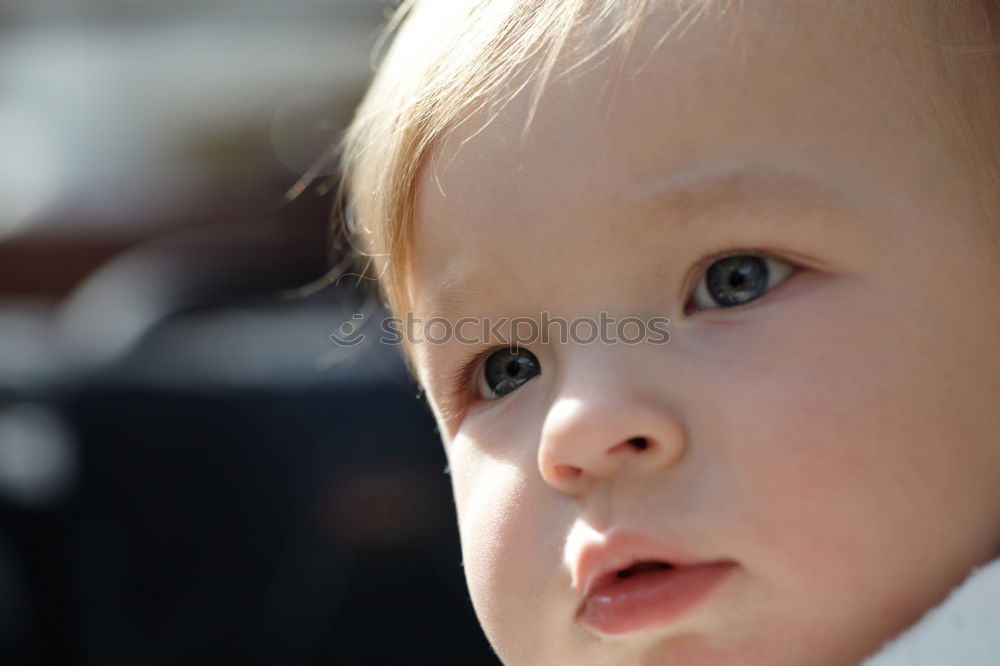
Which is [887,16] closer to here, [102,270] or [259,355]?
[259,355]

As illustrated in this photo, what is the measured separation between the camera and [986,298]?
560 mm

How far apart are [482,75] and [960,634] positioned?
383 mm

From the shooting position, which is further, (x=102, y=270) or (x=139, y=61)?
(x=139, y=61)

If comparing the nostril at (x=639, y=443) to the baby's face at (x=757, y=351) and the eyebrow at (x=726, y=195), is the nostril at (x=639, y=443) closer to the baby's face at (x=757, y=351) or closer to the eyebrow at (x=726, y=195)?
the baby's face at (x=757, y=351)

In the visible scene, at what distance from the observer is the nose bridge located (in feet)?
1.79

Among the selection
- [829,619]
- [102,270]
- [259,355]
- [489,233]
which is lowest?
[829,619]

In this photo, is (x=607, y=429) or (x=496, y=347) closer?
(x=607, y=429)

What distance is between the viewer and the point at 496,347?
684 mm

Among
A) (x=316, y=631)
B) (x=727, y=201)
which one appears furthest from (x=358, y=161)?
(x=316, y=631)

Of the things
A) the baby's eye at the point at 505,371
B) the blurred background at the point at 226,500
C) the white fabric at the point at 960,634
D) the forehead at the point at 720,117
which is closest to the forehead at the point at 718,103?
the forehead at the point at 720,117

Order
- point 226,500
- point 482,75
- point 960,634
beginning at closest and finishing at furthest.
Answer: point 960,634
point 482,75
point 226,500

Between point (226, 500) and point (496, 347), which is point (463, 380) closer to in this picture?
point (496, 347)

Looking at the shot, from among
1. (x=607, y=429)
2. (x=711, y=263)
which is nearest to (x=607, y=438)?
(x=607, y=429)

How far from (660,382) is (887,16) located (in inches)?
8.6
